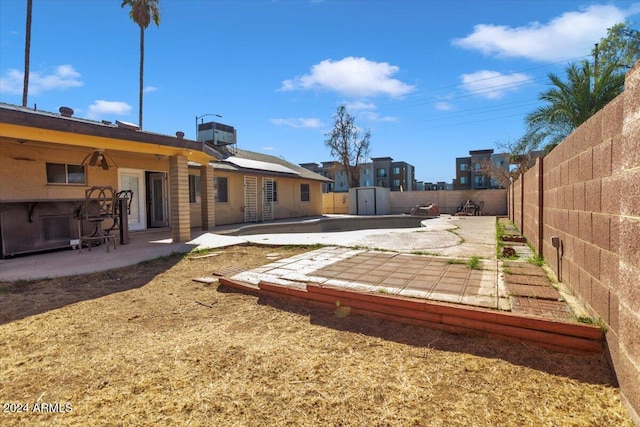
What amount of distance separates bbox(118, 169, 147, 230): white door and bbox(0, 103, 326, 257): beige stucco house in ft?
0.10

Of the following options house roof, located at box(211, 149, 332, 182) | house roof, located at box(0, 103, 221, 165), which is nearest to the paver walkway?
house roof, located at box(0, 103, 221, 165)

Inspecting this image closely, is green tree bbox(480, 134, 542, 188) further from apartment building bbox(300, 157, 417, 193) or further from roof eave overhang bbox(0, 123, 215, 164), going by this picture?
apartment building bbox(300, 157, 417, 193)

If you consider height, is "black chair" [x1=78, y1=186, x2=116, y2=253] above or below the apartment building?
below

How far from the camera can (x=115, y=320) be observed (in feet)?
11.1

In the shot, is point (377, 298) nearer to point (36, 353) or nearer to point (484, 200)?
point (36, 353)

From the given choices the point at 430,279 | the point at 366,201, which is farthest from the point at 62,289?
the point at 366,201

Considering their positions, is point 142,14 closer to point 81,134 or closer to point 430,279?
point 81,134

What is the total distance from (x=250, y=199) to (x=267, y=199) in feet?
4.24

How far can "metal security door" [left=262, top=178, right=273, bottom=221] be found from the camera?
16.2 m

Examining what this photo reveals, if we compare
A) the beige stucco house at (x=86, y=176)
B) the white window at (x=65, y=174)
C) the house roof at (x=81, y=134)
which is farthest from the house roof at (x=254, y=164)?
the white window at (x=65, y=174)

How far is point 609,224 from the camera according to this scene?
225cm

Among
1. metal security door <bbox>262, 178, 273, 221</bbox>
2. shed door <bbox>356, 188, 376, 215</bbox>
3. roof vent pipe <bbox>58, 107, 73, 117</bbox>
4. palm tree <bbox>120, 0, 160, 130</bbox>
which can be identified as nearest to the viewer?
roof vent pipe <bbox>58, 107, 73, 117</bbox>

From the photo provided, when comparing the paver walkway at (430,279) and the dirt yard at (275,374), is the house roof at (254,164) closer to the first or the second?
the paver walkway at (430,279)

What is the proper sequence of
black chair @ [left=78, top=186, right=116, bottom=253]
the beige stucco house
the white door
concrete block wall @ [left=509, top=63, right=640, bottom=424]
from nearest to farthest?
concrete block wall @ [left=509, top=63, right=640, bottom=424], the beige stucco house, black chair @ [left=78, top=186, right=116, bottom=253], the white door
